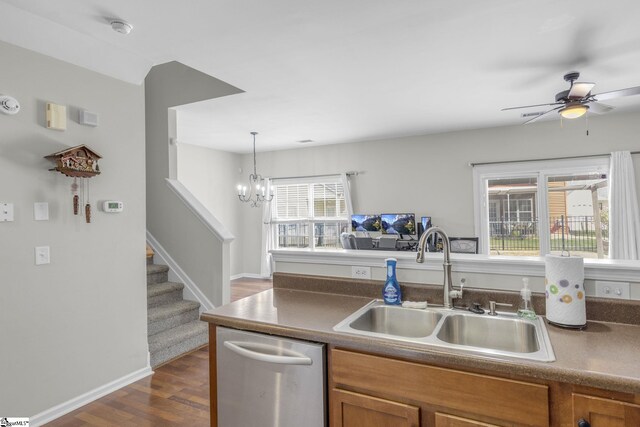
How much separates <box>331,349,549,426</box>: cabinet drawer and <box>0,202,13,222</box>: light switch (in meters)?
2.12

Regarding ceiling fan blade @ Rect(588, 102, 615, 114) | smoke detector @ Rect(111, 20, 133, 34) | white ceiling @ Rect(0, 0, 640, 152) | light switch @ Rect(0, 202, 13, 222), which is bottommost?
light switch @ Rect(0, 202, 13, 222)

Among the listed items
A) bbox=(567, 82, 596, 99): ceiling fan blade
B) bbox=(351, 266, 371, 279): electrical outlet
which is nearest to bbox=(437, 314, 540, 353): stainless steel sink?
bbox=(351, 266, 371, 279): electrical outlet

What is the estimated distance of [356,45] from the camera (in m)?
2.68

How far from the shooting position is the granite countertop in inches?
40.6

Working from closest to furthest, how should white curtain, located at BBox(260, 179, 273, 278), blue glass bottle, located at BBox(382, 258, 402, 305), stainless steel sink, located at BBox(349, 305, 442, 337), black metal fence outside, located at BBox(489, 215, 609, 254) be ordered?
stainless steel sink, located at BBox(349, 305, 442, 337)
blue glass bottle, located at BBox(382, 258, 402, 305)
black metal fence outside, located at BBox(489, 215, 609, 254)
white curtain, located at BBox(260, 179, 273, 278)

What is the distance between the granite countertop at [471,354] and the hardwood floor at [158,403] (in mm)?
1154

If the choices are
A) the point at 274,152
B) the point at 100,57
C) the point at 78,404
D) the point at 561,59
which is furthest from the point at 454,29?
the point at 274,152

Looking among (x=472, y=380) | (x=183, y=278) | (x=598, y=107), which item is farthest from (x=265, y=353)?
(x=598, y=107)

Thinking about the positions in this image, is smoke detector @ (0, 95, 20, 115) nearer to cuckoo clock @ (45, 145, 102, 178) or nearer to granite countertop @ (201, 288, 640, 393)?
cuckoo clock @ (45, 145, 102, 178)

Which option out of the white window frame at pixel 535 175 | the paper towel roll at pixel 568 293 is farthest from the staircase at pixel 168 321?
the white window frame at pixel 535 175

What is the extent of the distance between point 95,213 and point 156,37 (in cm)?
133

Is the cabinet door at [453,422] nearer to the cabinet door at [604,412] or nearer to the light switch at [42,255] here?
the cabinet door at [604,412]

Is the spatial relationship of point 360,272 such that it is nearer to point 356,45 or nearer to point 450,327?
point 450,327

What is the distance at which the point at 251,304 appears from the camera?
72.1 inches
